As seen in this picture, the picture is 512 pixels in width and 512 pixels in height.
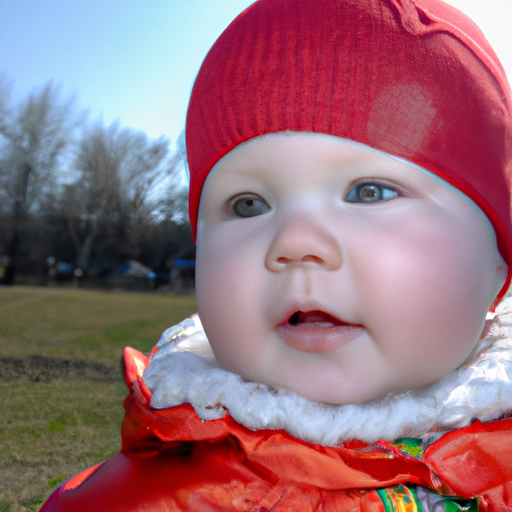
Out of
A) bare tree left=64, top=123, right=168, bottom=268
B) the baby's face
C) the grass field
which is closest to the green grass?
the grass field

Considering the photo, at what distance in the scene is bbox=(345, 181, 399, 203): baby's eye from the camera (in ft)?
2.36

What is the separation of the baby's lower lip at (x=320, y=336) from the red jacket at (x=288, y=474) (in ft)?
0.45

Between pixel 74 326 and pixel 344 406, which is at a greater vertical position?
pixel 344 406

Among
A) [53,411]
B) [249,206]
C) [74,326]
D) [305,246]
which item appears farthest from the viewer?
[74,326]

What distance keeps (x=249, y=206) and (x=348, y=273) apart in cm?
21

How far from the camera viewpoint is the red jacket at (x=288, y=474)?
0.71m

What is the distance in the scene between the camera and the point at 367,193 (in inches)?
28.4


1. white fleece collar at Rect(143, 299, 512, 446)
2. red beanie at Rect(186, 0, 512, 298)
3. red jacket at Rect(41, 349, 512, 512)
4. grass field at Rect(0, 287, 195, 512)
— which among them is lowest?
grass field at Rect(0, 287, 195, 512)

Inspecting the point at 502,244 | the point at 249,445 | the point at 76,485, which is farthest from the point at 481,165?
the point at 76,485

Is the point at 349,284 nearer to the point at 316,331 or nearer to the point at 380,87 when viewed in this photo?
the point at 316,331

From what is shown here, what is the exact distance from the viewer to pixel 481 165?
758mm

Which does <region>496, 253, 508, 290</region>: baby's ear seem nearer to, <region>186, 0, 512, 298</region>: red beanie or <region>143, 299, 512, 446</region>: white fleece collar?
<region>186, 0, 512, 298</region>: red beanie

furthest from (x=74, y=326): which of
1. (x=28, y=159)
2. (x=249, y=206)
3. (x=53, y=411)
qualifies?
(x=28, y=159)

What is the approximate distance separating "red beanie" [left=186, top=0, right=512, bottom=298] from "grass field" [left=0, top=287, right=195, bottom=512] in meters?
0.69
